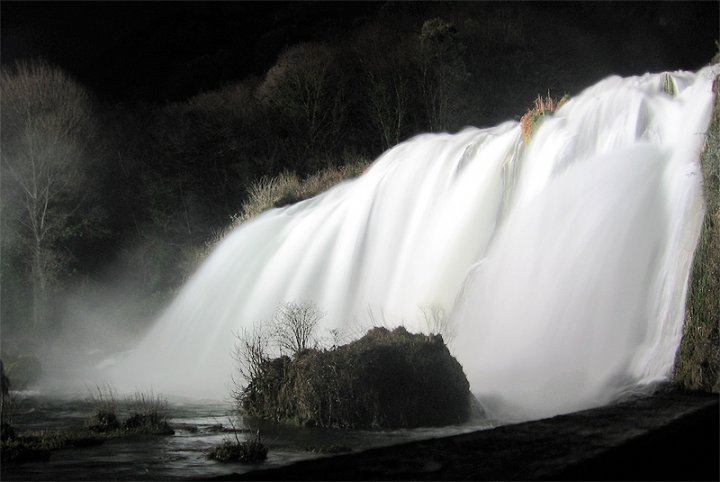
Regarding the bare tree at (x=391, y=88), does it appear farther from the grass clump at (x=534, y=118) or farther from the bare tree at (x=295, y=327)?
the bare tree at (x=295, y=327)

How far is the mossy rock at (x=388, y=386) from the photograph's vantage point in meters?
17.4

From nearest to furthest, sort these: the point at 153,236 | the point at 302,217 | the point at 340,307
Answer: the point at 340,307, the point at 302,217, the point at 153,236

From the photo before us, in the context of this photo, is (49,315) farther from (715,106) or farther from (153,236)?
(715,106)

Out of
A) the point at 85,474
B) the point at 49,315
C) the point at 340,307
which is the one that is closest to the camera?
the point at 85,474

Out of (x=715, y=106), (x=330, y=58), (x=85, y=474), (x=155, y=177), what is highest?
(x=330, y=58)

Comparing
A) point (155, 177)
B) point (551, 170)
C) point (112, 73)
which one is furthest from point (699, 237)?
point (112, 73)

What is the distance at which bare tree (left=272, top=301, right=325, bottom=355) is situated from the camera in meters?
20.6

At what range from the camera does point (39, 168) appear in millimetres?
47594

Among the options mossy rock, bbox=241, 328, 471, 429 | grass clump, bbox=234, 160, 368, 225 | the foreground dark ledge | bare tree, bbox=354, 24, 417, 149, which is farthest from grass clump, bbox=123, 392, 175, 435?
bare tree, bbox=354, 24, 417, 149

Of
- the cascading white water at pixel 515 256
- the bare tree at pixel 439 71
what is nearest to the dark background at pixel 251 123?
the bare tree at pixel 439 71

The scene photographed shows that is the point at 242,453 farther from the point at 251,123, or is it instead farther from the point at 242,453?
the point at 251,123

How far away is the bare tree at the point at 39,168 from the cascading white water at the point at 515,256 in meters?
15.3

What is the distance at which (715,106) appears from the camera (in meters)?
20.3

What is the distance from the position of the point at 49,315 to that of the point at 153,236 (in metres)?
8.03
